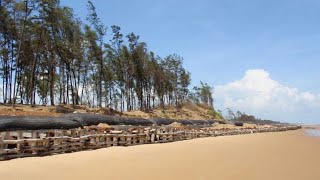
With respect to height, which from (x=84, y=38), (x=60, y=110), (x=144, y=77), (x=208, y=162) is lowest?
(x=208, y=162)

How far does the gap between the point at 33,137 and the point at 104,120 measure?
19.9 metres

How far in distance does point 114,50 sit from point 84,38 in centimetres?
816

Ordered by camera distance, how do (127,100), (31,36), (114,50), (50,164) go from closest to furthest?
1. (50,164)
2. (31,36)
3. (114,50)
4. (127,100)

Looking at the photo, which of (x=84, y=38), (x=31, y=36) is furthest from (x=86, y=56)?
(x=31, y=36)

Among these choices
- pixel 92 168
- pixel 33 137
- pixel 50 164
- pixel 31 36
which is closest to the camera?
pixel 92 168

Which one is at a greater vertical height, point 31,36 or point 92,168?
point 31,36

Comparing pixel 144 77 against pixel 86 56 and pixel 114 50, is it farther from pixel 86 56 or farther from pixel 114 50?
pixel 86 56

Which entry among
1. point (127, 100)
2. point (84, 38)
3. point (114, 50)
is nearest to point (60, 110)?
point (84, 38)

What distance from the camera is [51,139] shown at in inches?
714

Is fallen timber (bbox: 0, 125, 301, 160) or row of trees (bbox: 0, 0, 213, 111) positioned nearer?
fallen timber (bbox: 0, 125, 301, 160)

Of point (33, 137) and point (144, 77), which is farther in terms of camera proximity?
point (144, 77)

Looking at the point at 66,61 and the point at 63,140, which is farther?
the point at 66,61

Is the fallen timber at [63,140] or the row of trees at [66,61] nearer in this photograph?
the fallen timber at [63,140]

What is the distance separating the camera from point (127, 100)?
71938 millimetres
